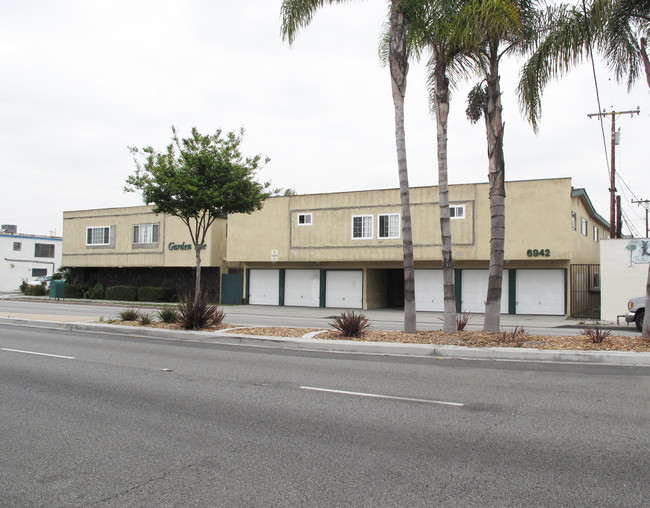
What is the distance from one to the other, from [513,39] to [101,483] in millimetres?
12592

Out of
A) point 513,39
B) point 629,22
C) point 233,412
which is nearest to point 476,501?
point 233,412

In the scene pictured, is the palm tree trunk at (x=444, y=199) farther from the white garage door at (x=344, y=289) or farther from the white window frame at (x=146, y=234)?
the white window frame at (x=146, y=234)

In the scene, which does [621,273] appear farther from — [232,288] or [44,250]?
[44,250]

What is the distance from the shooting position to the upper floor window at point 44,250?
58625 millimetres

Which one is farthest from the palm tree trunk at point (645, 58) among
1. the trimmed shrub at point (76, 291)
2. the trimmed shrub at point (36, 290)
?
the trimmed shrub at point (36, 290)

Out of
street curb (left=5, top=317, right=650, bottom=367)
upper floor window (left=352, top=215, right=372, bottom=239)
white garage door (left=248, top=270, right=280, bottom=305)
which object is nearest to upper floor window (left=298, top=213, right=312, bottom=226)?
upper floor window (left=352, top=215, right=372, bottom=239)

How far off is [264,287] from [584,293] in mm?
17861

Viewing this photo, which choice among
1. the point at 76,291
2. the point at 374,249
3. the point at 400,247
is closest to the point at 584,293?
the point at 400,247

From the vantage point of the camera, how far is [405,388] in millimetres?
8023

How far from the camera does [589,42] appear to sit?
1235 centimetres

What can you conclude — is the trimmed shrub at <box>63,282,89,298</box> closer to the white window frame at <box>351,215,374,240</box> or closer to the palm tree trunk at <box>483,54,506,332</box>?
the white window frame at <box>351,215,374,240</box>

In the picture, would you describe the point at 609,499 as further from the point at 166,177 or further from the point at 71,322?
the point at 166,177

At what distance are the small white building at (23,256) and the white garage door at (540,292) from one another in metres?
50.4

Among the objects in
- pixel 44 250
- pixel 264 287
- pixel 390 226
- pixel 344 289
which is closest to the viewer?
pixel 390 226
